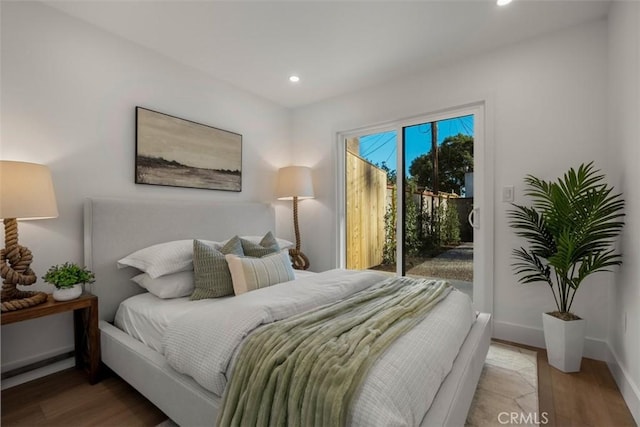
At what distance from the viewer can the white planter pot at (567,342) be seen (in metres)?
2.00

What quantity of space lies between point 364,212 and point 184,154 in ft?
6.72

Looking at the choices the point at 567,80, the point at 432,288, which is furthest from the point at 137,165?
the point at 567,80

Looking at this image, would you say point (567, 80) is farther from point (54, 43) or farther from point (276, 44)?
point (54, 43)

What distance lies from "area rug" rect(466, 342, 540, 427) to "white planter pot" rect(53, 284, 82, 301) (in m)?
2.36

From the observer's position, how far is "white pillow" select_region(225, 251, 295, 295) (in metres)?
2.04

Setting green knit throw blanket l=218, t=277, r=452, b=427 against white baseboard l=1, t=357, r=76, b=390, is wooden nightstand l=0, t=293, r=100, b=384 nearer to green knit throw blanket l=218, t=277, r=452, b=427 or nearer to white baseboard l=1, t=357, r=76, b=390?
white baseboard l=1, t=357, r=76, b=390

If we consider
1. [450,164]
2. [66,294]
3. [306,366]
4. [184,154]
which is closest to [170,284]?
[66,294]

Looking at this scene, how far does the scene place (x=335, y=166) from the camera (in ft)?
11.9

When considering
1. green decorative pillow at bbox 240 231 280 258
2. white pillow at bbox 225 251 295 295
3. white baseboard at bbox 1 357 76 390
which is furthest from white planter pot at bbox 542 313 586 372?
white baseboard at bbox 1 357 76 390

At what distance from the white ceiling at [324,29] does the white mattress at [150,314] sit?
201 cm

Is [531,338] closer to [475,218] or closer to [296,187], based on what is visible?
[475,218]

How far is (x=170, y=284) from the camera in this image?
6.77 feet

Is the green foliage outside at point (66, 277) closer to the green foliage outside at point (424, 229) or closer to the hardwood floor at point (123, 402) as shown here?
the hardwood floor at point (123, 402)

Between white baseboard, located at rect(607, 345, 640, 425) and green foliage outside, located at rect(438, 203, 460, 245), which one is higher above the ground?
green foliage outside, located at rect(438, 203, 460, 245)
